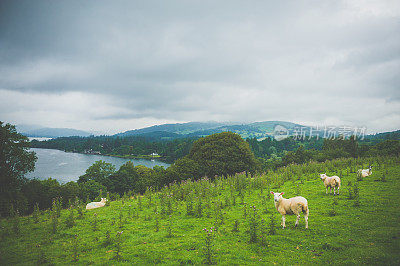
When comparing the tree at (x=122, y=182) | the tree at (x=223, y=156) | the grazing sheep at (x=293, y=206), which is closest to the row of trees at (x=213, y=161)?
the tree at (x=223, y=156)

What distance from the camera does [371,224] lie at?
776cm

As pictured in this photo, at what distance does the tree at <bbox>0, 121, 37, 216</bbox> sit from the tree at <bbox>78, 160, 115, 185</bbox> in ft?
60.3

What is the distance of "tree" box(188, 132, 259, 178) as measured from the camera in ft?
111

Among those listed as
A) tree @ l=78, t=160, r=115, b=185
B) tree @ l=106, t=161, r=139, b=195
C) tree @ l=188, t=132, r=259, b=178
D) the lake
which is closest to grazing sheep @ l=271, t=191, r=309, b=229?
tree @ l=188, t=132, r=259, b=178

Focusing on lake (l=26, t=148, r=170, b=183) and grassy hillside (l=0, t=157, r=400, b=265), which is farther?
lake (l=26, t=148, r=170, b=183)

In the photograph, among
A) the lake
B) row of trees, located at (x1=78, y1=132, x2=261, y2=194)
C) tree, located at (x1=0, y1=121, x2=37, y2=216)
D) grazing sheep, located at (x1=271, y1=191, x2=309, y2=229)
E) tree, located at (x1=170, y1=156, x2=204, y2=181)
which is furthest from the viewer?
the lake

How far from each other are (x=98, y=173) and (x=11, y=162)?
22642 mm

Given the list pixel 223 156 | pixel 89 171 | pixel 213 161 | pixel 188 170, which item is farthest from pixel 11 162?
pixel 223 156

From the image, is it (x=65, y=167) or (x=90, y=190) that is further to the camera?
(x=65, y=167)

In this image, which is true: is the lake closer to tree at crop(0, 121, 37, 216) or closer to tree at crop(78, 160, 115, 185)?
tree at crop(78, 160, 115, 185)

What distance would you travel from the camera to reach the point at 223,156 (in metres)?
35.2

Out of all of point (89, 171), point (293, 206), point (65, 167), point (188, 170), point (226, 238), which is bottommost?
point (65, 167)

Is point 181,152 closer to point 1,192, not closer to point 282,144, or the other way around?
point 282,144

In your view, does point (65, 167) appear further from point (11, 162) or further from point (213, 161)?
point (213, 161)
